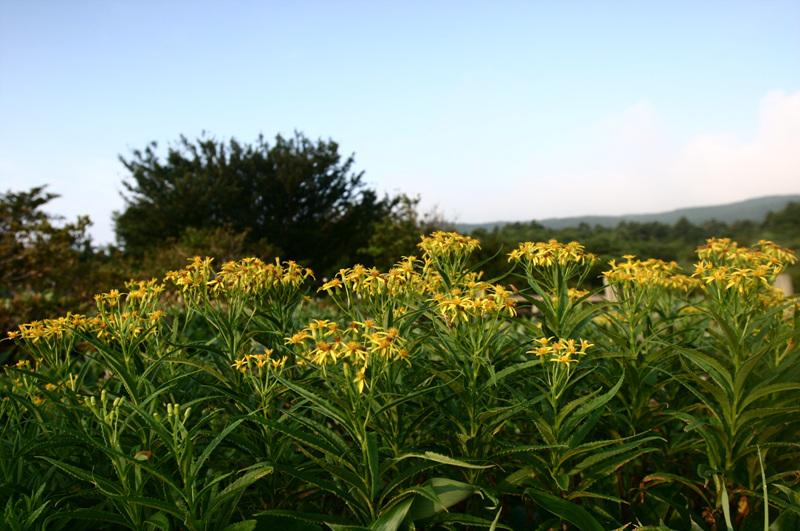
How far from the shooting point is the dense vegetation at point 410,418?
4.77ft

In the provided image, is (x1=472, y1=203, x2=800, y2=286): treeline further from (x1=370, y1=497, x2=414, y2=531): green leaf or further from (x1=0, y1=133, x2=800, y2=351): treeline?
(x1=370, y1=497, x2=414, y2=531): green leaf

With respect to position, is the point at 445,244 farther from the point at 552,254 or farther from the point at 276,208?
the point at 276,208

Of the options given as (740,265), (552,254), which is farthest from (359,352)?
(740,265)

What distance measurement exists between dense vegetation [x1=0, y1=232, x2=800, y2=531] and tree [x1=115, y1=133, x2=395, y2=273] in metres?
21.1

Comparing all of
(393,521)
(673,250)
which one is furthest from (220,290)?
(673,250)

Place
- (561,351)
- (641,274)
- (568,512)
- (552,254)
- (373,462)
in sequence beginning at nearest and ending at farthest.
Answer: (373,462) < (568,512) < (561,351) < (552,254) < (641,274)

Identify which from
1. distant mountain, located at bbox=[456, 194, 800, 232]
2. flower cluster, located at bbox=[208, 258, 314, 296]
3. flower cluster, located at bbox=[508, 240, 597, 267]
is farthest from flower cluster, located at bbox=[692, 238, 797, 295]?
distant mountain, located at bbox=[456, 194, 800, 232]

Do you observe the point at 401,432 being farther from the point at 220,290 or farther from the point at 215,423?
the point at 220,290

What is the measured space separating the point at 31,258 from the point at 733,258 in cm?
801

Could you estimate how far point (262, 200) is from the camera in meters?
26.0

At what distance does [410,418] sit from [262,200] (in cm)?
2517

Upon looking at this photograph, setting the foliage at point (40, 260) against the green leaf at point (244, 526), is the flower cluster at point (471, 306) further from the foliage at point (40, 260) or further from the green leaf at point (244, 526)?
the foliage at point (40, 260)

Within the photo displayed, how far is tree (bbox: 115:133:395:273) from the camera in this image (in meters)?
24.3

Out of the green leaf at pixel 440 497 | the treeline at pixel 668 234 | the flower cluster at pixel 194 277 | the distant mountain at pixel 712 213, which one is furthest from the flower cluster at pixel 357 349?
the distant mountain at pixel 712 213
